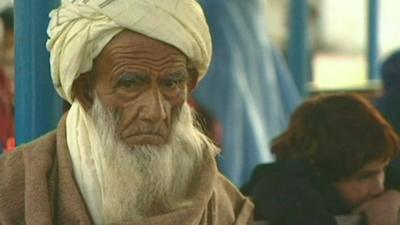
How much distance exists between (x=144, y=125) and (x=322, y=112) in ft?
3.22

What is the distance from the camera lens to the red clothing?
5148 millimetres

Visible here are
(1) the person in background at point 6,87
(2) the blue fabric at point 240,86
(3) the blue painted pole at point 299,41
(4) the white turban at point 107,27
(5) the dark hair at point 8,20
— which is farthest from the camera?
(5) the dark hair at point 8,20

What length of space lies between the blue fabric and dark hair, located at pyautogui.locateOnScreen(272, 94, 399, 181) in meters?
0.90

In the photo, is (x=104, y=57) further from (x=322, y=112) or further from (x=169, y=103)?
(x=322, y=112)

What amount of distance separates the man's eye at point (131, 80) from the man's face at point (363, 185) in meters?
1.01

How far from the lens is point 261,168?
3797mm

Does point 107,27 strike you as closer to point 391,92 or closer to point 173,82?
point 173,82

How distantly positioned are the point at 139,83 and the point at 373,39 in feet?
19.0

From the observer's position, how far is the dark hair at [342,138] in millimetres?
3734

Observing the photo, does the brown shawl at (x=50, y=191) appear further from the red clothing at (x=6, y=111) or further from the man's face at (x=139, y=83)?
the red clothing at (x=6, y=111)

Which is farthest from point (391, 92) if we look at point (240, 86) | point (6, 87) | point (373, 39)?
point (373, 39)

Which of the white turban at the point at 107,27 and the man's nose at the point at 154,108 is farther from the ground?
the white turban at the point at 107,27

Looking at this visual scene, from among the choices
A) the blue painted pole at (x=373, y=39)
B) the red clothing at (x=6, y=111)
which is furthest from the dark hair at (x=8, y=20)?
the blue painted pole at (x=373, y=39)

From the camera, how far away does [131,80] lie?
295 cm
